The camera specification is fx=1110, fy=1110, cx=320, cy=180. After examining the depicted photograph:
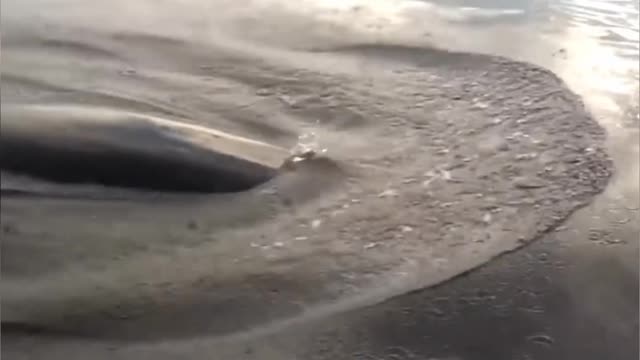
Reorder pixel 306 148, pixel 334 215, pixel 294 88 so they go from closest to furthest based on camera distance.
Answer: pixel 334 215 < pixel 306 148 < pixel 294 88

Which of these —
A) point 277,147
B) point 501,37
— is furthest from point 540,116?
point 277,147

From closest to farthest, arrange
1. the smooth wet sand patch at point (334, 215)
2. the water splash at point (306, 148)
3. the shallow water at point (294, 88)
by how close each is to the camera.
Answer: the smooth wet sand patch at point (334, 215) < the shallow water at point (294, 88) < the water splash at point (306, 148)

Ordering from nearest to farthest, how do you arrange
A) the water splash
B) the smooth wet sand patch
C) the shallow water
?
the smooth wet sand patch, the shallow water, the water splash

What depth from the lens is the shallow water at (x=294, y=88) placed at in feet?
13.8

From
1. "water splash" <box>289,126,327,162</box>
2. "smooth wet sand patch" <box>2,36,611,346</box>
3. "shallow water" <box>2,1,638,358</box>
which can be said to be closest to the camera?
"smooth wet sand patch" <box>2,36,611,346</box>

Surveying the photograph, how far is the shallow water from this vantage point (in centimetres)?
421

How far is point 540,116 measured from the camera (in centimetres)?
549

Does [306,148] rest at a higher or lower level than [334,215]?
higher

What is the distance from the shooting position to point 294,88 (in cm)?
547

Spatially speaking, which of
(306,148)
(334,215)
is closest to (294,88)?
(306,148)

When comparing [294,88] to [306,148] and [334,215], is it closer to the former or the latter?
[306,148]

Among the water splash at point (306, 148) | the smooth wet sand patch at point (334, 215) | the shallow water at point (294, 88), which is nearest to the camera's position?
the smooth wet sand patch at point (334, 215)

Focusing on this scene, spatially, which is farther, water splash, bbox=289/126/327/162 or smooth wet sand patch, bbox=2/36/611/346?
water splash, bbox=289/126/327/162

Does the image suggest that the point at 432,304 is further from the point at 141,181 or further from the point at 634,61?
the point at 634,61
